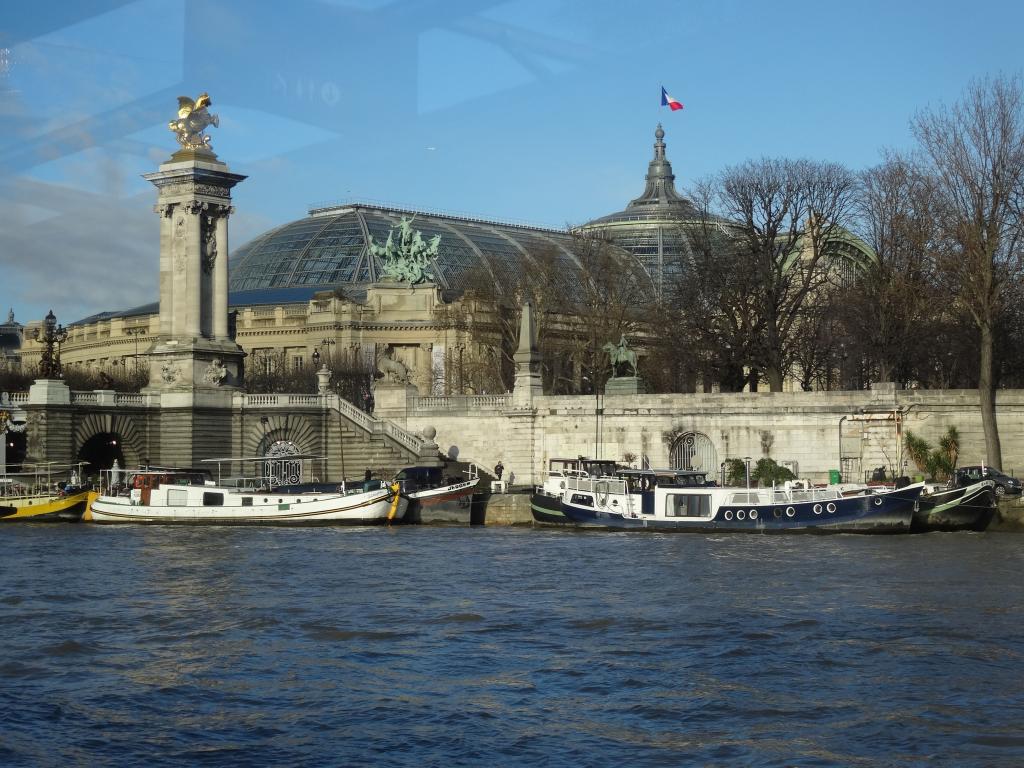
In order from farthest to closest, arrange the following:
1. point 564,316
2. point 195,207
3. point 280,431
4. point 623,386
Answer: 1. point 564,316
2. point 280,431
3. point 195,207
4. point 623,386

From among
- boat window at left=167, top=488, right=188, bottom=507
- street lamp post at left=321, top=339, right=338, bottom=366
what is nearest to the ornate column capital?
boat window at left=167, top=488, right=188, bottom=507

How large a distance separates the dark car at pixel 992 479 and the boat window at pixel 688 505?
8.00m

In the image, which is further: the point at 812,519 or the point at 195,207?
the point at 195,207

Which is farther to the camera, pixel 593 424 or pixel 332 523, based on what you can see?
pixel 593 424

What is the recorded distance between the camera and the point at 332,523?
64.1 meters

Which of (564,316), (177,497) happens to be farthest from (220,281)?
(564,316)

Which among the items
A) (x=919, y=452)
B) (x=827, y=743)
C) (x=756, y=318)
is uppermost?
(x=756, y=318)

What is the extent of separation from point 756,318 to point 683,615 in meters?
42.6

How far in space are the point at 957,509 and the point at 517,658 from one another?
2747 centimetres

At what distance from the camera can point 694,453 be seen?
69188 millimetres

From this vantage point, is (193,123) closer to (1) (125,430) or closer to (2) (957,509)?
(1) (125,430)

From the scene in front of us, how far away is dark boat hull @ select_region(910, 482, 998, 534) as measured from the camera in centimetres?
5503

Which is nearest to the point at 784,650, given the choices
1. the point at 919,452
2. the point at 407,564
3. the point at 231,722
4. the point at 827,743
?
the point at 827,743

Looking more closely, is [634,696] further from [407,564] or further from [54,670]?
[407,564]
